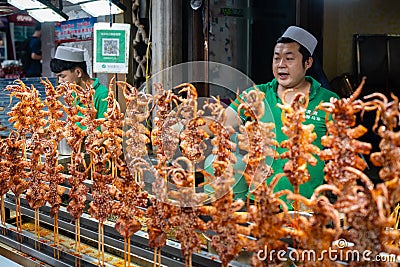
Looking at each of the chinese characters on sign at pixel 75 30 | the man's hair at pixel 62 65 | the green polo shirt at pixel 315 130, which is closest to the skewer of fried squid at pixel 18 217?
the man's hair at pixel 62 65

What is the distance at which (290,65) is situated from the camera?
9.61ft

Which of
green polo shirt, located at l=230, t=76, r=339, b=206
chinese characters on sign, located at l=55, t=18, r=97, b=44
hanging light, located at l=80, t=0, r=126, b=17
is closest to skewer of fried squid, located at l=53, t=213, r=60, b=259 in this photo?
green polo shirt, located at l=230, t=76, r=339, b=206

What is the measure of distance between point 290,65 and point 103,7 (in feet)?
5.78

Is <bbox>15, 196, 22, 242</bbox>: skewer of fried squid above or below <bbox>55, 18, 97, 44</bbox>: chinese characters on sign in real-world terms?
below

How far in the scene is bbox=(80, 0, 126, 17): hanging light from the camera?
12.8 feet

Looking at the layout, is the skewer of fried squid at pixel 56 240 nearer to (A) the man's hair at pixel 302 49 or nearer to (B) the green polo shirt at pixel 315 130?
(B) the green polo shirt at pixel 315 130

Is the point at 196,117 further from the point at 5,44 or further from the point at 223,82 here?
the point at 5,44

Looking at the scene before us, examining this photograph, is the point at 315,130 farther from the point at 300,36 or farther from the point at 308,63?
the point at 300,36

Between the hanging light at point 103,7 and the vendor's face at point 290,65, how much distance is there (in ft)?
5.07

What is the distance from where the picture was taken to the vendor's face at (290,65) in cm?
292

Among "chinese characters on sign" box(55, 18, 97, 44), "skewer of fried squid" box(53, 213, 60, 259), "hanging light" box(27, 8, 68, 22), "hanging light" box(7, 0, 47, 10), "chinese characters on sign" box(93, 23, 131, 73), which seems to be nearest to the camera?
"skewer of fried squid" box(53, 213, 60, 259)

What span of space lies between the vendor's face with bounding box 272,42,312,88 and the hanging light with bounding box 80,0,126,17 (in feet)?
5.07

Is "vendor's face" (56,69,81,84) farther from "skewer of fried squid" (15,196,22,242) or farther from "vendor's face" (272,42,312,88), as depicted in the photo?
"vendor's face" (272,42,312,88)

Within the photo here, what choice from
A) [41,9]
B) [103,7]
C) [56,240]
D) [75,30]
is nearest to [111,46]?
[103,7]
